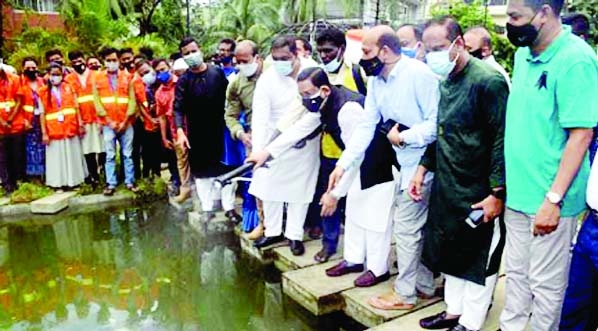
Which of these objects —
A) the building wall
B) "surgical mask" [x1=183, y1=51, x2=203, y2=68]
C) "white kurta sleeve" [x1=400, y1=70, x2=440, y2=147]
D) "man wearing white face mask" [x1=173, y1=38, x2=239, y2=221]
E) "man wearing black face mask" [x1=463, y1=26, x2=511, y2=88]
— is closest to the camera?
"white kurta sleeve" [x1=400, y1=70, x2=440, y2=147]

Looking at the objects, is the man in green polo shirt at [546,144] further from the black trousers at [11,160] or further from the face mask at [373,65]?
the black trousers at [11,160]

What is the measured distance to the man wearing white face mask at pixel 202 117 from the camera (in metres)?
5.09

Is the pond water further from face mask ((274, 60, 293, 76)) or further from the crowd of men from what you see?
face mask ((274, 60, 293, 76))

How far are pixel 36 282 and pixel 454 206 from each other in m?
3.39

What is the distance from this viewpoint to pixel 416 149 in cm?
318

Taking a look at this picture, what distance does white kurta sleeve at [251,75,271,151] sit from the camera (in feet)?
14.2

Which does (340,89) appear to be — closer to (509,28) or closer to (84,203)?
(509,28)

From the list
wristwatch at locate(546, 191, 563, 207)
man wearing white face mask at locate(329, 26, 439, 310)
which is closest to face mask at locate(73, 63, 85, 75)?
man wearing white face mask at locate(329, 26, 439, 310)

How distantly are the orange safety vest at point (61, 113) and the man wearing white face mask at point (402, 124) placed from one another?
13.6 feet

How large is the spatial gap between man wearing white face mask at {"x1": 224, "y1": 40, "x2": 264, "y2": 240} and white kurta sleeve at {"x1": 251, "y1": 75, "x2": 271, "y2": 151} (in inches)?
12.2

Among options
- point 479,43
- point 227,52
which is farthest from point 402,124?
point 227,52

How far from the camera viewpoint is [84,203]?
624 centimetres

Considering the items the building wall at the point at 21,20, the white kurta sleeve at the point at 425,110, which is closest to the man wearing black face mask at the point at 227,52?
the white kurta sleeve at the point at 425,110

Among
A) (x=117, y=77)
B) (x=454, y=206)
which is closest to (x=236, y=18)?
(x=117, y=77)
